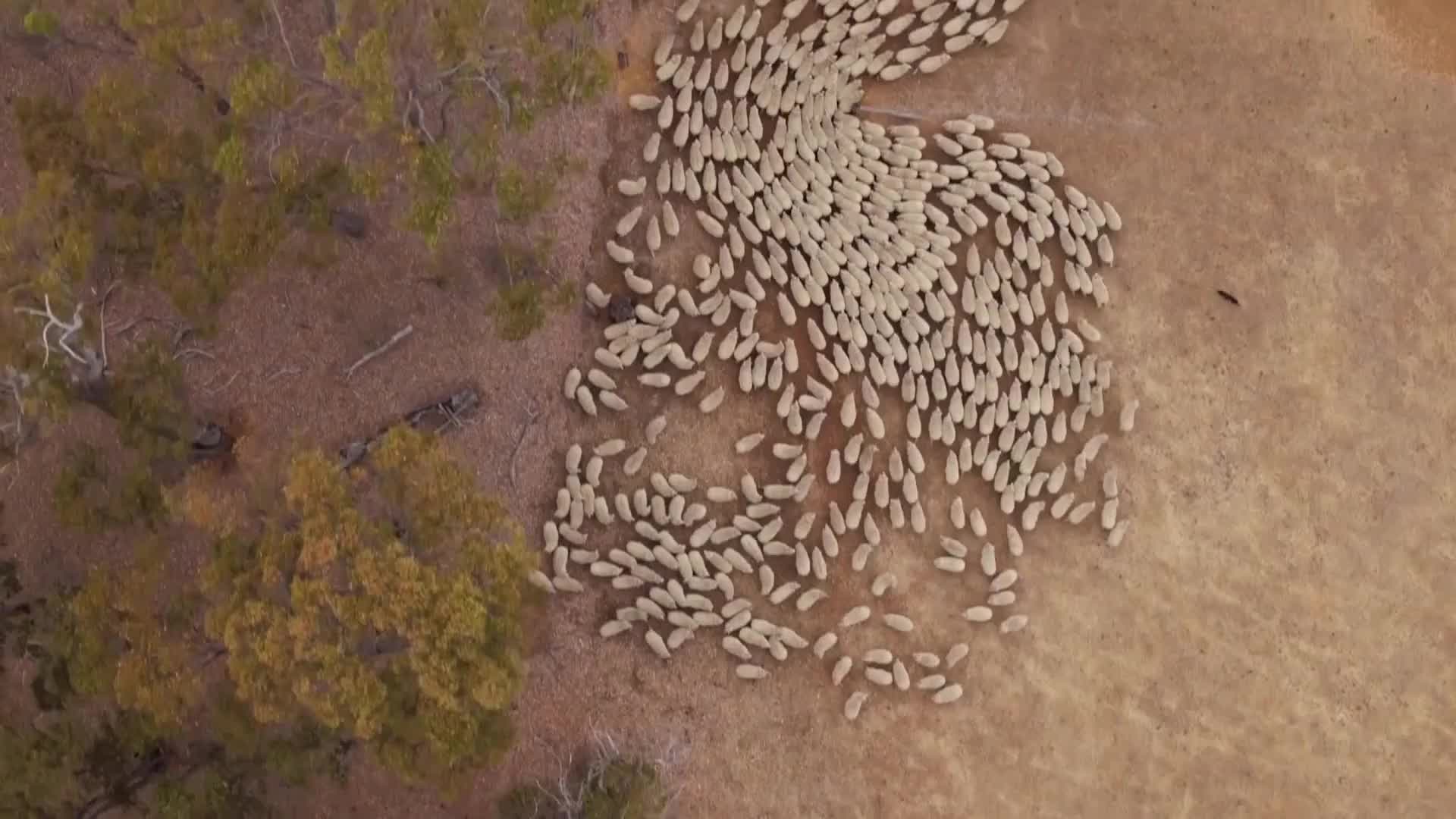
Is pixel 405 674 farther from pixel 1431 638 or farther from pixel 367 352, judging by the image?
pixel 1431 638

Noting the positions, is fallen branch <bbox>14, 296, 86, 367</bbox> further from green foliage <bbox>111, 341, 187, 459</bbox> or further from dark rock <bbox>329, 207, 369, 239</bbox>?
dark rock <bbox>329, 207, 369, 239</bbox>

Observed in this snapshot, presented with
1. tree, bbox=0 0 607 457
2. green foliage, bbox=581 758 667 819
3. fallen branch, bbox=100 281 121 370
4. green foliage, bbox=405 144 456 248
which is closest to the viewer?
tree, bbox=0 0 607 457

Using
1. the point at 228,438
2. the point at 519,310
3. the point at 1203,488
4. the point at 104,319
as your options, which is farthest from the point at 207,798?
the point at 1203,488

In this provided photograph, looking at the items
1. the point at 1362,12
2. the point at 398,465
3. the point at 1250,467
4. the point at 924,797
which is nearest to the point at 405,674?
the point at 398,465

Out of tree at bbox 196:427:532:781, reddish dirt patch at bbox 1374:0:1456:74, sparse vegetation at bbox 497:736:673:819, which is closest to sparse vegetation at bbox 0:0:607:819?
tree at bbox 196:427:532:781

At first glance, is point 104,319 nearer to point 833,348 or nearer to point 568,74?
point 568,74

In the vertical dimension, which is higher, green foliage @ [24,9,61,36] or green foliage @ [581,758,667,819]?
green foliage @ [24,9,61,36]
